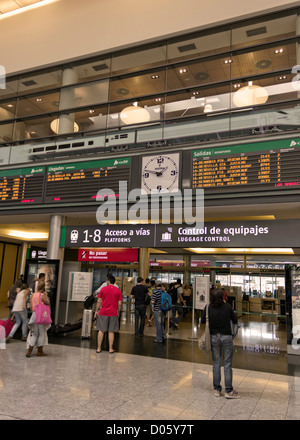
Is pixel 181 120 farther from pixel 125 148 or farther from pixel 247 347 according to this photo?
pixel 247 347

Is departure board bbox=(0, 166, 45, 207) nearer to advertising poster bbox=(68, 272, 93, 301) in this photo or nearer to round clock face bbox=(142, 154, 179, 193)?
advertising poster bbox=(68, 272, 93, 301)

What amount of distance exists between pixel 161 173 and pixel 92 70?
4943 millimetres

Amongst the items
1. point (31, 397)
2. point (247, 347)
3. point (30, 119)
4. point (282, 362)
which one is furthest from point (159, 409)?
point (30, 119)

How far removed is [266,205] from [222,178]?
1107mm

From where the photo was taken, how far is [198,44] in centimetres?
931

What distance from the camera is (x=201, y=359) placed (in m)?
6.45

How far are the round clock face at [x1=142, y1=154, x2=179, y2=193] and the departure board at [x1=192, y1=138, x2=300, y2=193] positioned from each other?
47 centimetres

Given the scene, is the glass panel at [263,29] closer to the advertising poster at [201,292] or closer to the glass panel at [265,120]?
the glass panel at [265,120]

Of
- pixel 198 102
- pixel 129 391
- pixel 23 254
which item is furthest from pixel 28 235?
pixel 129 391

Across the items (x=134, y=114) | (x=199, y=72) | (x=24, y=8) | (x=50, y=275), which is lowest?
(x=50, y=275)

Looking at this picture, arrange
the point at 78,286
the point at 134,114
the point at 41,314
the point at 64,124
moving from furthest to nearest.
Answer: the point at 64,124
the point at 134,114
the point at 78,286
the point at 41,314

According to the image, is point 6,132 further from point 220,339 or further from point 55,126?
point 220,339

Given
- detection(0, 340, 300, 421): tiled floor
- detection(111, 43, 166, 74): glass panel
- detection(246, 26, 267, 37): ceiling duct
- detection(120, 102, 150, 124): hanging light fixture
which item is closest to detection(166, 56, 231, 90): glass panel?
detection(111, 43, 166, 74): glass panel

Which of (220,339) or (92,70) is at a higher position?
(92,70)
